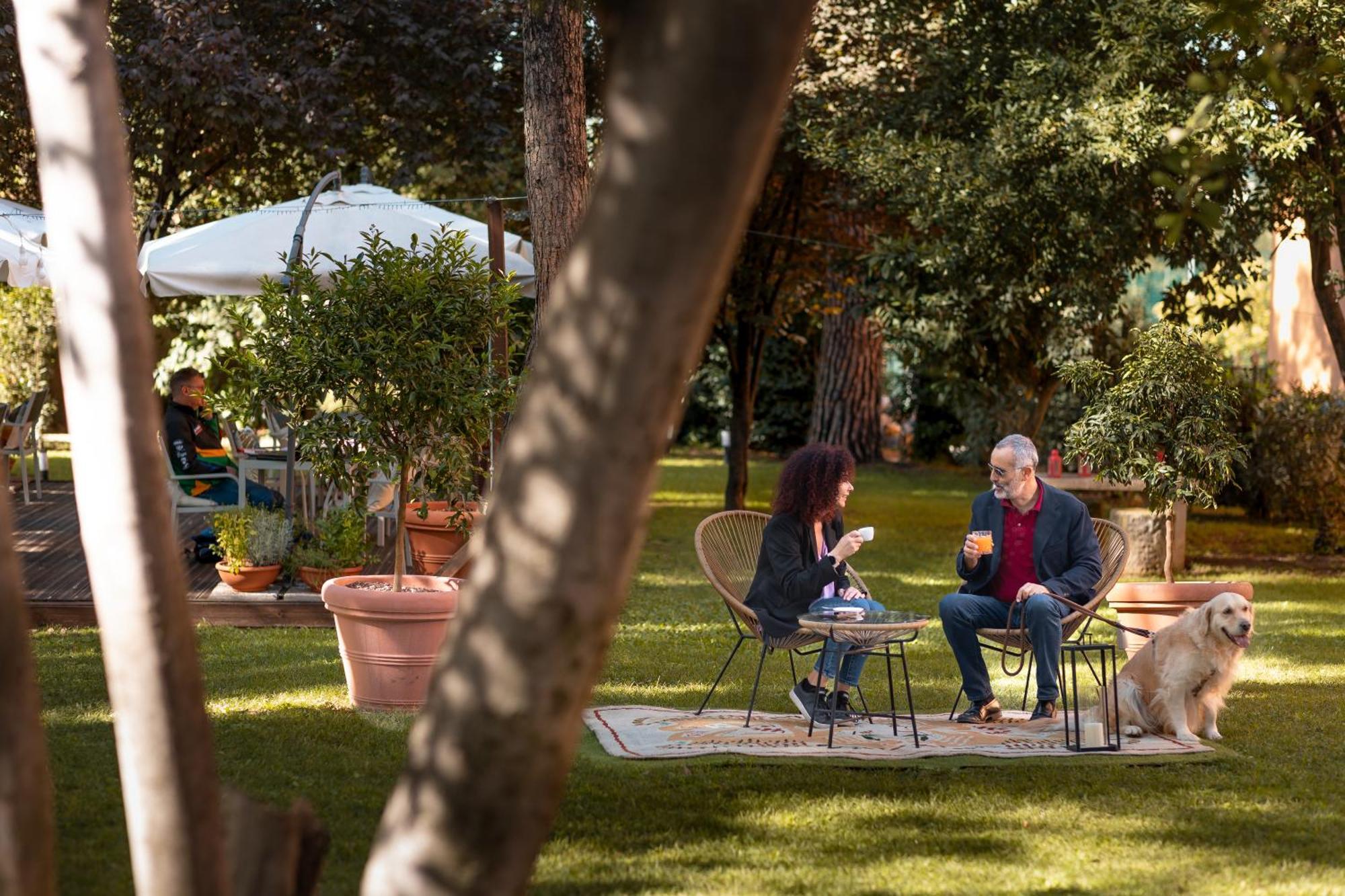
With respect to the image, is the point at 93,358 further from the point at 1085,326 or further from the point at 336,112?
the point at 1085,326

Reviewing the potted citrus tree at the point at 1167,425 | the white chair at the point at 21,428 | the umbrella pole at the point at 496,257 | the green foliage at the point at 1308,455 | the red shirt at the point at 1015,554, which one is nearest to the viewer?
the red shirt at the point at 1015,554

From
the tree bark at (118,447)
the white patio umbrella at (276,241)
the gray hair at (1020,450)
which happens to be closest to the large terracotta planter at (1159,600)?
the gray hair at (1020,450)

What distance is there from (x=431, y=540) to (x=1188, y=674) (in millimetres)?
5134

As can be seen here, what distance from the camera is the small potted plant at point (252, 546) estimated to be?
8.69 m

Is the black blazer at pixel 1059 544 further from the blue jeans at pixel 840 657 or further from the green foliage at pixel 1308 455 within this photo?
the green foliage at pixel 1308 455

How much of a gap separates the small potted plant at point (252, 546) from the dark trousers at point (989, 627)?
4097mm

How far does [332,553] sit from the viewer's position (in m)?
8.93

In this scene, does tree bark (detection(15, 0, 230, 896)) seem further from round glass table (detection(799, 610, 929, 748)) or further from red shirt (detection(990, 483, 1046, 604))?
red shirt (detection(990, 483, 1046, 604))

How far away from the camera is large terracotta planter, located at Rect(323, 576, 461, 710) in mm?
6301

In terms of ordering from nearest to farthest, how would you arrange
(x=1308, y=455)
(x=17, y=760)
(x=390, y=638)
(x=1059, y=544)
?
(x=17, y=760), (x=390, y=638), (x=1059, y=544), (x=1308, y=455)

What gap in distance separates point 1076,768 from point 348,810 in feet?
9.01

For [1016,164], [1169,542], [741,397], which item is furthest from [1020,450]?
[741,397]

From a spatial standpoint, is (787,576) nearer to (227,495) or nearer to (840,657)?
(840,657)

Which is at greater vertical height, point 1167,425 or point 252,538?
point 1167,425
